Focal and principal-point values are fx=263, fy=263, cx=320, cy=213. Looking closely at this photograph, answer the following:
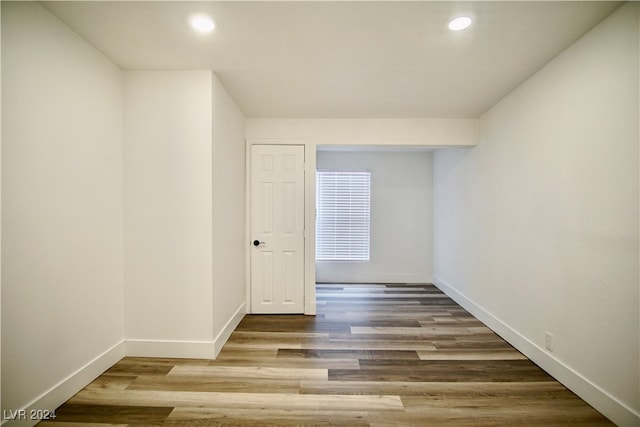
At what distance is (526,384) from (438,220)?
2.82 metres

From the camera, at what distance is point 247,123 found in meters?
3.30

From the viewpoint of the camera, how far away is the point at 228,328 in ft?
8.79

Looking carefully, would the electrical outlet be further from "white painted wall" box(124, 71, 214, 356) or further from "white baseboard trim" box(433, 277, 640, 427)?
"white painted wall" box(124, 71, 214, 356)

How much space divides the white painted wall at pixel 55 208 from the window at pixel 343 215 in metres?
3.14

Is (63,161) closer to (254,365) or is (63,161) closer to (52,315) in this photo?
(52,315)

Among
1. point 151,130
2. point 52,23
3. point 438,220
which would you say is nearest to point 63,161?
point 151,130

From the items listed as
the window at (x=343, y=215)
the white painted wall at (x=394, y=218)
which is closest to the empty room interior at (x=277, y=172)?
the white painted wall at (x=394, y=218)

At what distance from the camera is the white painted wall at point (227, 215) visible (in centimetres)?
237

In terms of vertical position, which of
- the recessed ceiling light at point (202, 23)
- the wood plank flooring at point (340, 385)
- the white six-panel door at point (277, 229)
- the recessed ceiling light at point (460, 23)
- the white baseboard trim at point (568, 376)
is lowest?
the wood plank flooring at point (340, 385)

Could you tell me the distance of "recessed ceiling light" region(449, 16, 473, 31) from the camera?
1.61m

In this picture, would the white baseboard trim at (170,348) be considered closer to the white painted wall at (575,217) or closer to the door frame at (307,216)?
the door frame at (307,216)

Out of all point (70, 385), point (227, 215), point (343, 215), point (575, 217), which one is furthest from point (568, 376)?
point (70, 385)

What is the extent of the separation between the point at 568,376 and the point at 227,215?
122 inches

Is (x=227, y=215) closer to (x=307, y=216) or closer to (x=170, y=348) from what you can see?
(x=307, y=216)
